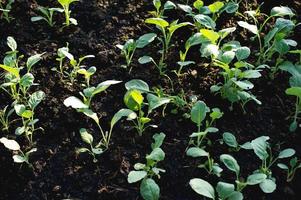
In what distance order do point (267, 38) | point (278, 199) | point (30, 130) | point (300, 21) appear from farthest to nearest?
point (300, 21)
point (267, 38)
point (30, 130)
point (278, 199)

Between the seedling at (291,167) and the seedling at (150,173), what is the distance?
420 millimetres

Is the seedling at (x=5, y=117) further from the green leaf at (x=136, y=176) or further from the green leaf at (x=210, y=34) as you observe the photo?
the green leaf at (x=210, y=34)

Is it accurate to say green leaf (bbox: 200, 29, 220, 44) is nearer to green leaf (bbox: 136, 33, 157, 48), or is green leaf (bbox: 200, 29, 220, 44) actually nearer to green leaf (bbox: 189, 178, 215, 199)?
green leaf (bbox: 136, 33, 157, 48)

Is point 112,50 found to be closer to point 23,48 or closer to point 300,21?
point 23,48

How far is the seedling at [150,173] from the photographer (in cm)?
163

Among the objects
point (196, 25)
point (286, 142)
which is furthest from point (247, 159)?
point (196, 25)

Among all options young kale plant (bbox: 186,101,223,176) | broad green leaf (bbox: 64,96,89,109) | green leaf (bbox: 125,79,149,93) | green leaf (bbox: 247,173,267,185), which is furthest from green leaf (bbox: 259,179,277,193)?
broad green leaf (bbox: 64,96,89,109)

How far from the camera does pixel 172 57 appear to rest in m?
2.17

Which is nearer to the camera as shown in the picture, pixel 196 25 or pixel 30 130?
pixel 30 130

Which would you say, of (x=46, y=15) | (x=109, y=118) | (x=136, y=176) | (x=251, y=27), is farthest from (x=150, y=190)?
(x=46, y=15)

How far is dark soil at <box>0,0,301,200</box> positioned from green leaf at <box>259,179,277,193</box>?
0.26 ft

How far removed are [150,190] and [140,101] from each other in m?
0.34

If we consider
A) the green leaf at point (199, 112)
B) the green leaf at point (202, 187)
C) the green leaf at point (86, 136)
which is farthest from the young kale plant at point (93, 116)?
the green leaf at point (202, 187)

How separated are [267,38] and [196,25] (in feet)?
1.04
